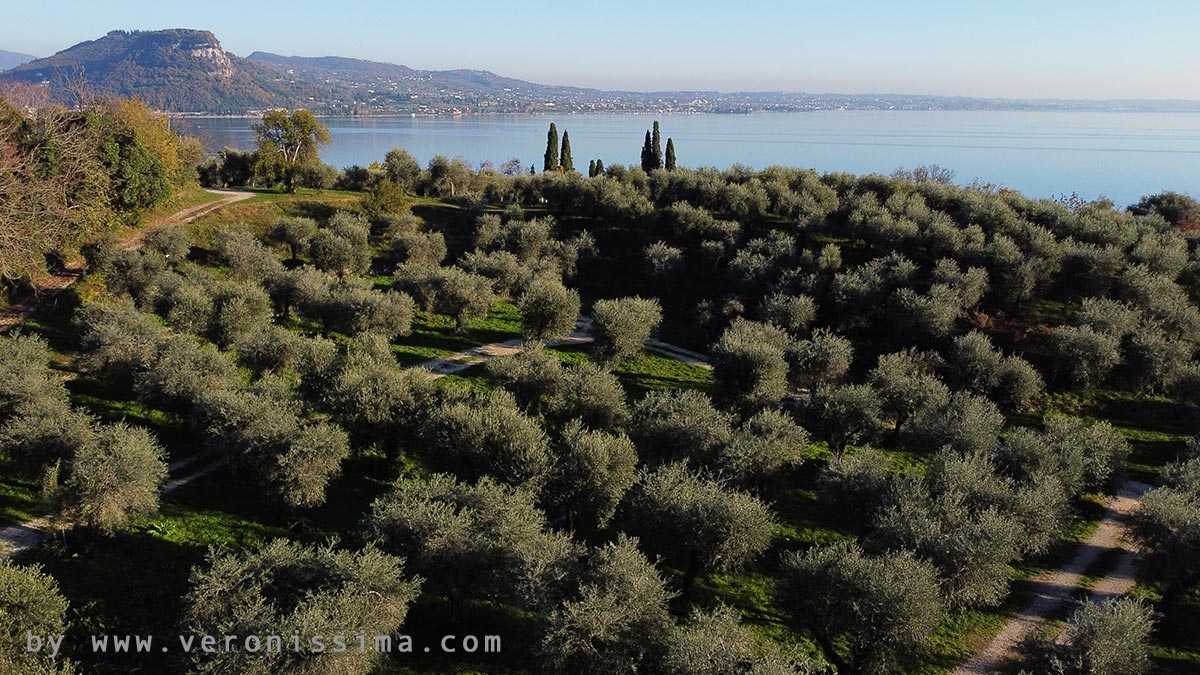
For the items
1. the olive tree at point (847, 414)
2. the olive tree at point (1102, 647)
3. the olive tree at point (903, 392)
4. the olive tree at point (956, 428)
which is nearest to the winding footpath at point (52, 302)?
the olive tree at point (847, 414)

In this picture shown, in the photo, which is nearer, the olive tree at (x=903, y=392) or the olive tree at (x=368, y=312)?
the olive tree at (x=903, y=392)

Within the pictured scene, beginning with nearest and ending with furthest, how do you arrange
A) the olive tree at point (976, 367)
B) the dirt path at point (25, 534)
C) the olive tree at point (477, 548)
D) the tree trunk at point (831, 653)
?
the olive tree at point (477, 548) → the tree trunk at point (831, 653) → the dirt path at point (25, 534) → the olive tree at point (976, 367)

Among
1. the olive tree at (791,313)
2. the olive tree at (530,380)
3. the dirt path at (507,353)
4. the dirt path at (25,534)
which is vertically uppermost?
the olive tree at (791,313)

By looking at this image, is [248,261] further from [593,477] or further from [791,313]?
[791,313]

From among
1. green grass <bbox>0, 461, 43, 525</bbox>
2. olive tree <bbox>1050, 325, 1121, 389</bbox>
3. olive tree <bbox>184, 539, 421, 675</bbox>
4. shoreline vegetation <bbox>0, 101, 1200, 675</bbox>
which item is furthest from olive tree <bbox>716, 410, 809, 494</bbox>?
green grass <bbox>0, 461, 43, 525</bbox>

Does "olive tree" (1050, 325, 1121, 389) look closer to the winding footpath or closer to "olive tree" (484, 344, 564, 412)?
"olive tree" (484, 344, 564, 412)

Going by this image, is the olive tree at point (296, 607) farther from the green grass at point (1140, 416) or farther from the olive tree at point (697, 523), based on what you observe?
the green grass at point (1140, 416)
